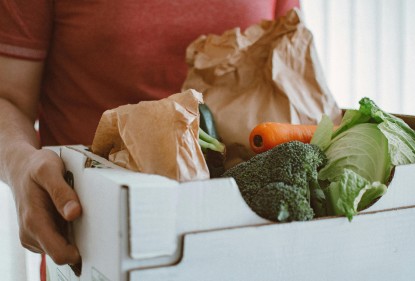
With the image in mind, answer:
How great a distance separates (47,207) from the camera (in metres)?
0.66

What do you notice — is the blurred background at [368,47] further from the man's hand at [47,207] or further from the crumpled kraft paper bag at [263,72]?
the man's hand at [47,207]

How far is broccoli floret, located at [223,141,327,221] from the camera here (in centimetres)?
56

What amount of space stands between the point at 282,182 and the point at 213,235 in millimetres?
125

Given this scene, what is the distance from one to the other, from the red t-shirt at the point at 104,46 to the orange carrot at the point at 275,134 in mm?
319

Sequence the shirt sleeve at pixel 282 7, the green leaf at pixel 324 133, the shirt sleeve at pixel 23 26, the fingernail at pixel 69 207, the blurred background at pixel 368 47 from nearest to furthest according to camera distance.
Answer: the fingernail at pixel 69 207
the green leaf at pixel 324 133
the shirt sleeve at pixel 23 26
the shirt sleeve at pixel 282 7
the blurred background at pixel 368 47

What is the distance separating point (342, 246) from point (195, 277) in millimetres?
178

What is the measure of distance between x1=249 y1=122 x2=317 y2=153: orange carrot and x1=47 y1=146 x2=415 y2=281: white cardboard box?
0.84ft

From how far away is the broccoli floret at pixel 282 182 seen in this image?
22.2 inches

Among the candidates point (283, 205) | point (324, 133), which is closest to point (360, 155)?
point (324, 133)

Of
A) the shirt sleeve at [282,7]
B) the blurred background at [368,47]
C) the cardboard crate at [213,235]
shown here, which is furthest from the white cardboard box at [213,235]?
the blurred background at [368,47]

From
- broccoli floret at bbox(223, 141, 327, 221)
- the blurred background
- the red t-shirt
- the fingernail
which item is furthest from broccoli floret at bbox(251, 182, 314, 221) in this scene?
the blurred background

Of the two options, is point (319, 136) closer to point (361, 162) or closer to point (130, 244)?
point (361, 162)

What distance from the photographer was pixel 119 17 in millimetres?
Answer: 1077

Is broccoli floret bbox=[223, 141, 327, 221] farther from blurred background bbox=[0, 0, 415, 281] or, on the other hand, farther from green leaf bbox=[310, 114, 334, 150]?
blurred background bbox=[0, 0, 415, 281]
